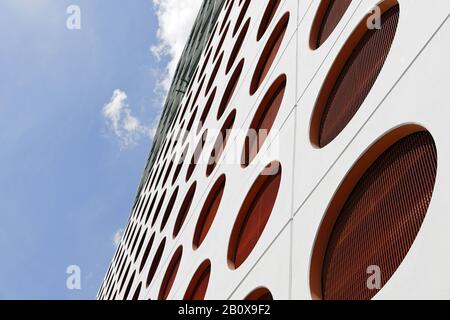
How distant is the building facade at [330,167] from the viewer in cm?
498

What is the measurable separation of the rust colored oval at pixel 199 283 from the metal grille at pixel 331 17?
13.9 ft

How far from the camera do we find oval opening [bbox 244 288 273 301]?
23.8 ft

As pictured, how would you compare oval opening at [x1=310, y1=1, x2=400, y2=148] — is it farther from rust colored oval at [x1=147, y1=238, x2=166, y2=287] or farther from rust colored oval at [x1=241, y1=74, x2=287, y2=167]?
rust colored oval at [x1=147, y1=238, x2=166, y2=287]

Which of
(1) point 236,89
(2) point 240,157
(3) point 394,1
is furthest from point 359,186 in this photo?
(1) point 236,89

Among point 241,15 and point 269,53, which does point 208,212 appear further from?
point 241,15

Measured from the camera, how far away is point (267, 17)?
14.4 meters

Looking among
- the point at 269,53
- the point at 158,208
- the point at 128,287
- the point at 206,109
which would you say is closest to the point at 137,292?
the point at 128,287

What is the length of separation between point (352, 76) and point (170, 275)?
7863 mm

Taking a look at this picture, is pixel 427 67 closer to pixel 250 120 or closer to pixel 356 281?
pixel 356 281

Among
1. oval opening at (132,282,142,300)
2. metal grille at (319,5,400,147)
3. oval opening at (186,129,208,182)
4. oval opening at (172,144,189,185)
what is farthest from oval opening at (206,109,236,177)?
metal grille at (319,5,400,147)

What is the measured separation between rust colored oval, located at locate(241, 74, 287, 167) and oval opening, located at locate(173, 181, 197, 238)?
3.96 metres

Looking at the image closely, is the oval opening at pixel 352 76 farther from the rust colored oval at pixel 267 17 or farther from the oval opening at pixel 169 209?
the oval opening at pixel 169 209

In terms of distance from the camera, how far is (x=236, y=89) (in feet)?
46.9
